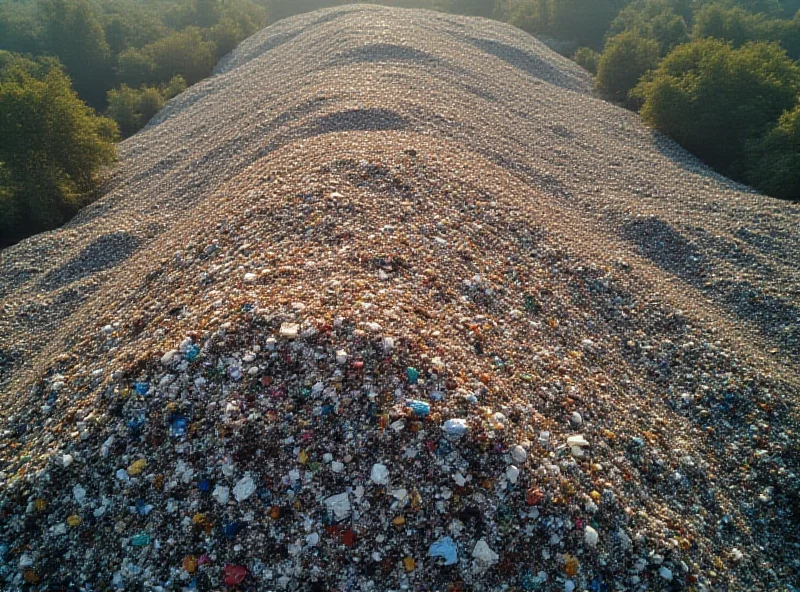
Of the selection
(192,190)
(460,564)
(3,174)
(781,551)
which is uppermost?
(460,564)

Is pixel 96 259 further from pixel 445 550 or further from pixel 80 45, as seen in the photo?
pixel 80 45

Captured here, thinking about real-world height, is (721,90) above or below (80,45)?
above

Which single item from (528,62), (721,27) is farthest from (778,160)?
(721,27)

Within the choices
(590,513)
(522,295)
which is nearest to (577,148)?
(522,295)

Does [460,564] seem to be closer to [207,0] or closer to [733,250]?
[733,250]

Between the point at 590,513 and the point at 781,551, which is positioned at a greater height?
the point at 590,513

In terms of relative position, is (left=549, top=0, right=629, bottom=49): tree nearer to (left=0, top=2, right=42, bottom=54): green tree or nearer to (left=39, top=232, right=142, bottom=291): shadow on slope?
(left=39, top=232, right=142, bottom=291): shadow on slope
